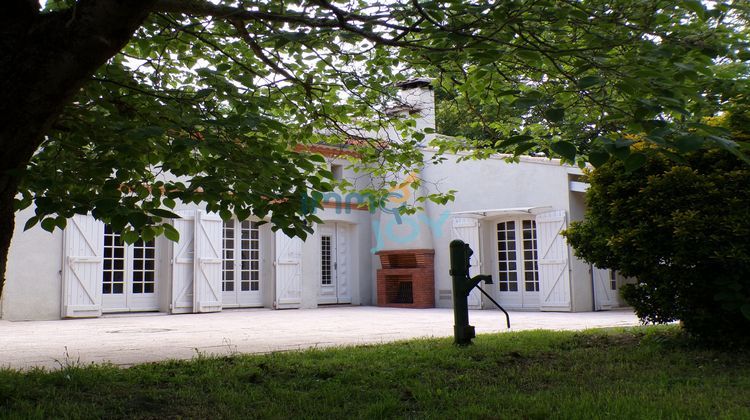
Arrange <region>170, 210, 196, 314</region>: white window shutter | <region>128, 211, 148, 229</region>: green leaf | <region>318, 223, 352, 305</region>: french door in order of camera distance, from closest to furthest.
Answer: <region>128, 211, 148, 229</region>: green leaf → <region>170, 210, 196, 314</region>: white window shutter → <region>318, 223, 352, 305</region>: french door

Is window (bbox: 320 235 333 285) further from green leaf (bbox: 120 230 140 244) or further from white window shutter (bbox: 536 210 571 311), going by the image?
green leaf (bbox: 120 230 140 244)

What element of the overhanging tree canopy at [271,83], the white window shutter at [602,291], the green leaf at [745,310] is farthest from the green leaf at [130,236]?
the white window shutter at [602,291]

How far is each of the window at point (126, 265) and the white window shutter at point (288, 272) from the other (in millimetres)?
2843

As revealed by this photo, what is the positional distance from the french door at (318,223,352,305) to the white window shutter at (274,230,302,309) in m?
1.17

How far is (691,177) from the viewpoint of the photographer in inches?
216

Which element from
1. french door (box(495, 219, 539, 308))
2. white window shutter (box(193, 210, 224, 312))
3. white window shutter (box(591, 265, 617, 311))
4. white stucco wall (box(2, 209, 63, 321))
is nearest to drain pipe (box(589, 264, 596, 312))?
white window shutter (box(591, 265, 617, 311))

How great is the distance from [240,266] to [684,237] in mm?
11414

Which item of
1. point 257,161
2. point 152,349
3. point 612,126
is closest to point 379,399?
point 257,161

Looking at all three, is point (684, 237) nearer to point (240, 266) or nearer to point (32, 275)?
point (32, 275)

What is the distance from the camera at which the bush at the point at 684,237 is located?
5.26m

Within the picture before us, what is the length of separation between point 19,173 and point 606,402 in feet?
11.0

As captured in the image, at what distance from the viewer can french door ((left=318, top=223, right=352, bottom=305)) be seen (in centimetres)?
1678

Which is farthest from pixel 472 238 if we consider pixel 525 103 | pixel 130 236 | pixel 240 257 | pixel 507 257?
pixel 525 103

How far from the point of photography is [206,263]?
14023mm
